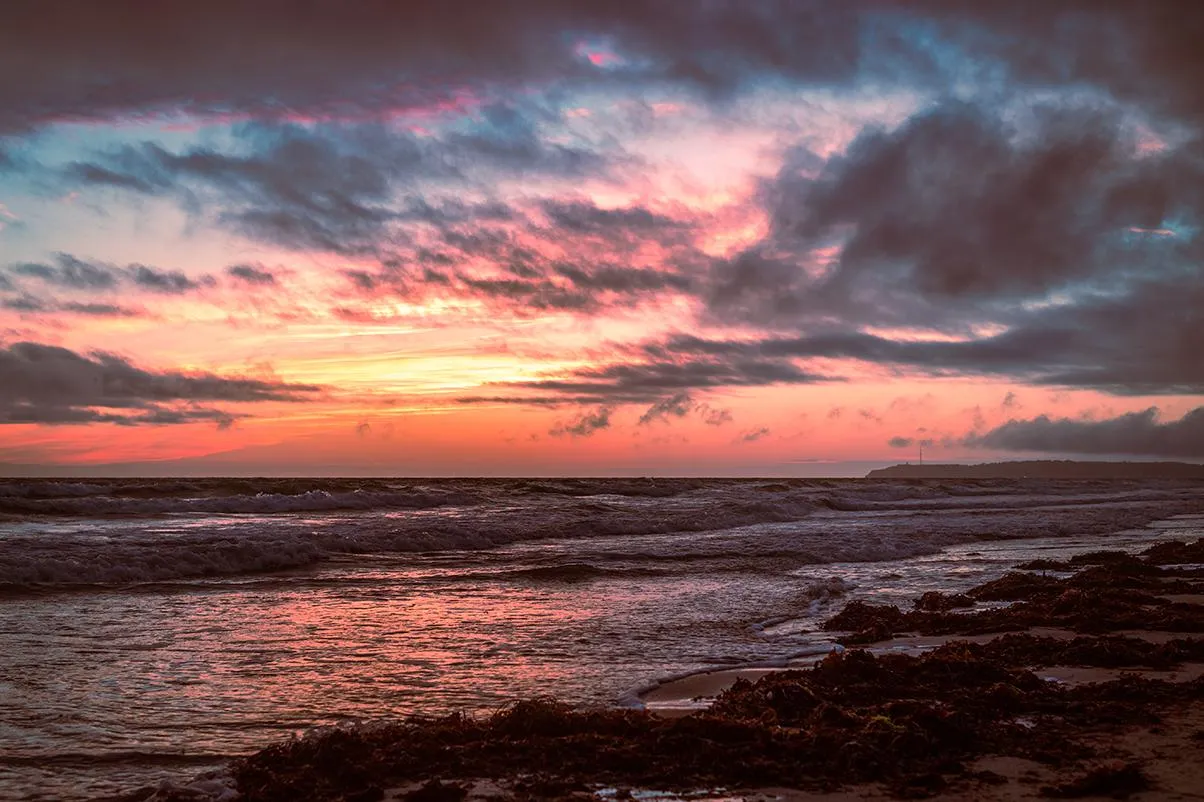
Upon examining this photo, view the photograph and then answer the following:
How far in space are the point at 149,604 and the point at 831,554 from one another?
553 inches

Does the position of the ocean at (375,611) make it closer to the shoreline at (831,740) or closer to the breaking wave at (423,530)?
the breaking wave at (423,530)

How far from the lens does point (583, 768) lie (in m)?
5.36

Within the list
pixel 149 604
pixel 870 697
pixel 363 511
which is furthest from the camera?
pixel 363 511

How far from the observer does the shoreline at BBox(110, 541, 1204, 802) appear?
4961mm

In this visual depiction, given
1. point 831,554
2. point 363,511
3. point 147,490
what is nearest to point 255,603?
point 831,554

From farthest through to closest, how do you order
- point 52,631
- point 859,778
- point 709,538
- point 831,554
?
point 709,538 → point 831,554 → point 52,631 → point 859,778

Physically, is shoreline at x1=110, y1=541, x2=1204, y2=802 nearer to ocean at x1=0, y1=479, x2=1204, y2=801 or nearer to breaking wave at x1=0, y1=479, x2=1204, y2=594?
ocean at x1=0, y1=479, x2=1204, y2=801

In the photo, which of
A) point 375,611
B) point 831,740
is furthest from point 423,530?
point 831,740

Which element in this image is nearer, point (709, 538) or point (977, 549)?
point (977, 549)

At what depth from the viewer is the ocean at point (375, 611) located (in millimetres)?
6797

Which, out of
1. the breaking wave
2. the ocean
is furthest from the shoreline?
the breaking wave

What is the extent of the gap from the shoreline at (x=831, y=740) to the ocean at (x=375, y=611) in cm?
88

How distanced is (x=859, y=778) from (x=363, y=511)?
106 feet

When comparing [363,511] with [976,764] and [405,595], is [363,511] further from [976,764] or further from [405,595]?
[976,764]
